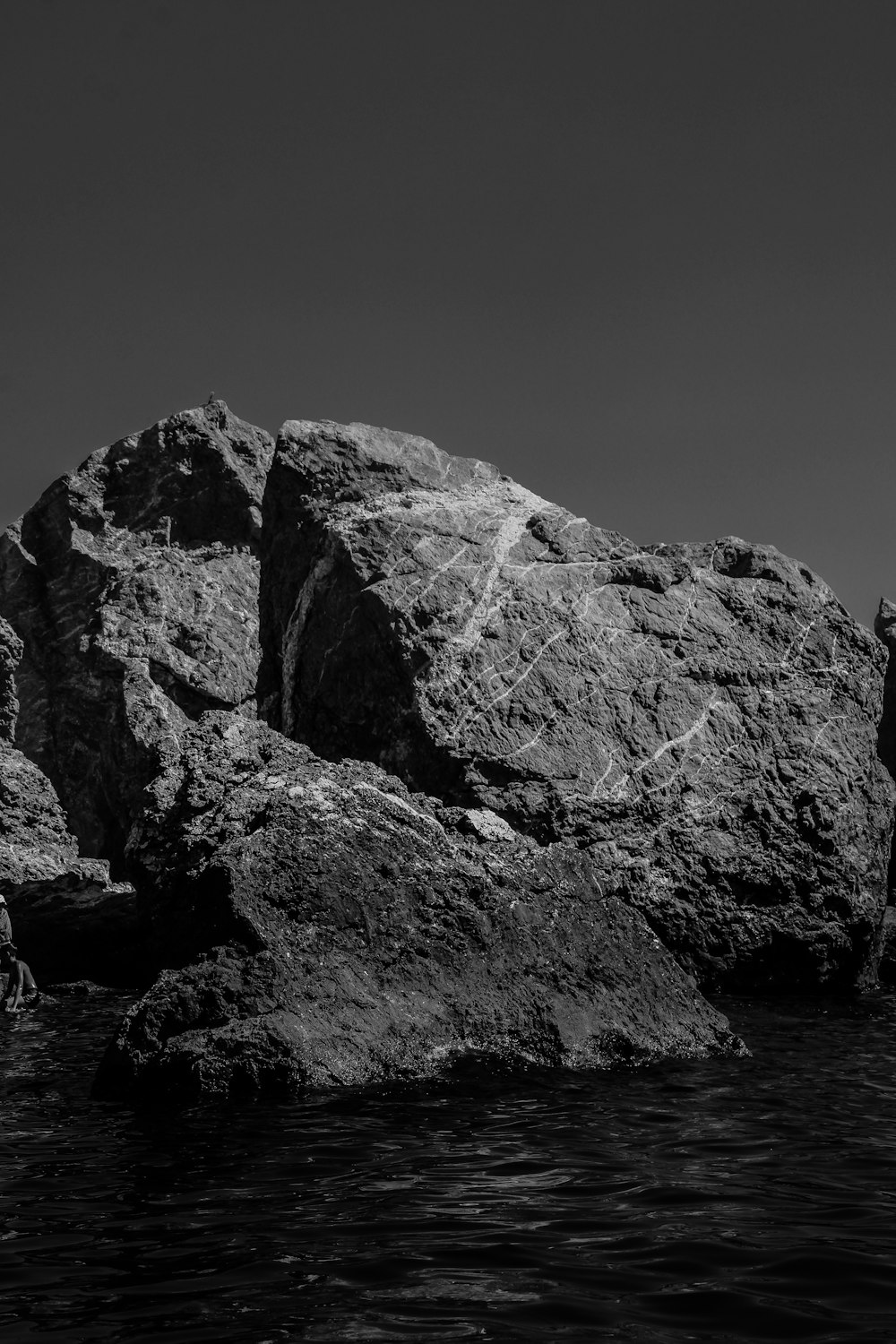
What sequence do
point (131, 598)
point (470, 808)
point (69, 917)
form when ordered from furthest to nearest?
point (131, 598) < point (69, 917) < point (470, 808)

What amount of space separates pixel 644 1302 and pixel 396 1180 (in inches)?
87.9

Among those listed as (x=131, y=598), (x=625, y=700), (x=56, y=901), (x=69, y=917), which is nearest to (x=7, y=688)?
(x=56, y=901)

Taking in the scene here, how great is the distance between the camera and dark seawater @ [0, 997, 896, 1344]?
16.3ft

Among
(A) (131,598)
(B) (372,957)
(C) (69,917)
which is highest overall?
(A) (131,598)

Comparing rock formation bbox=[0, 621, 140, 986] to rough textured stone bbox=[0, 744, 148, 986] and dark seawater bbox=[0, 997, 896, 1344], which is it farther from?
dark seawater bbox=[0, 997, 896, 1344]

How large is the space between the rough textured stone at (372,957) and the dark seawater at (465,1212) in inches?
19.8

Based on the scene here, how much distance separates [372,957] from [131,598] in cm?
2927

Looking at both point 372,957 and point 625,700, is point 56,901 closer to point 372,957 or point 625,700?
point 625,700

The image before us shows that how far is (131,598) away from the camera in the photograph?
38031 millimetres

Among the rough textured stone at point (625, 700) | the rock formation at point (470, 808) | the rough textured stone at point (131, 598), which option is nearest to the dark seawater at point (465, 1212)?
the rock formation at point (470, 808)

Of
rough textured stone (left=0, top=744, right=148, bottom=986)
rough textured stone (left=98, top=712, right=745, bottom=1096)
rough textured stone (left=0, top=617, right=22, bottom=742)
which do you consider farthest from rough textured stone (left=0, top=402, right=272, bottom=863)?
rough textured stone (left=98, top=712, right=745, bottom=1096)

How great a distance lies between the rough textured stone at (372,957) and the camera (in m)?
9.69

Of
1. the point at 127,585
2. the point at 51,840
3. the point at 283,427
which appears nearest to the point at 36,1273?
the point at 51,840

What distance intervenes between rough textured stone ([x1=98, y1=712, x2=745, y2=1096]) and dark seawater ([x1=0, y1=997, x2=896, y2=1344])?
503 millimetres
